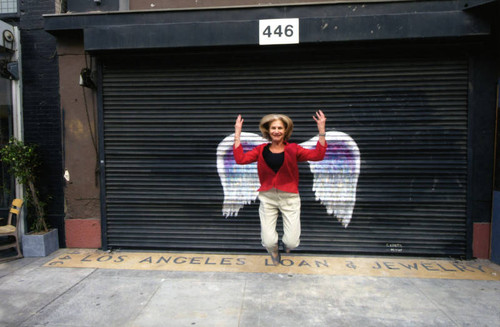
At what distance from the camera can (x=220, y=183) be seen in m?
5.18

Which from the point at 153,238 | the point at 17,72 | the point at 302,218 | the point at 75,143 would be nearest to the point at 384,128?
the point at 302,218

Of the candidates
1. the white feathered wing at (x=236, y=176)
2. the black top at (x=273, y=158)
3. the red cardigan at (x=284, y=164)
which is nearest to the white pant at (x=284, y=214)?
the red cardigan at (x=284, y=164)

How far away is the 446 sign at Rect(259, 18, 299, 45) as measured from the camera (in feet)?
15.2

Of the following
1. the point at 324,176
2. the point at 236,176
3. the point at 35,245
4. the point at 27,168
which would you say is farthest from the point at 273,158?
the point at 35,245

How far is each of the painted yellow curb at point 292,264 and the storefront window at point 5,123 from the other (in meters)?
1.73

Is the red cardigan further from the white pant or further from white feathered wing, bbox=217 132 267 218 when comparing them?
white feathered wing, bbox=217 132 267 218

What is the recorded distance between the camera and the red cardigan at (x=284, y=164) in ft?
11.7

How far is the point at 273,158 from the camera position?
11.9 ft

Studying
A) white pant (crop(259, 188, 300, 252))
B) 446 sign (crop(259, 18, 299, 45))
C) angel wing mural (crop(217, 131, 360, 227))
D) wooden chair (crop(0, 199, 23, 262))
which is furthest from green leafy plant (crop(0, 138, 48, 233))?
446 sign (crop(259, 18, 299, 45))

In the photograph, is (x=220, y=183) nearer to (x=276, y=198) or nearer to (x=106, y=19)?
(x=276, y=198)

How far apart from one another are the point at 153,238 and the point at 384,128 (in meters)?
4.40

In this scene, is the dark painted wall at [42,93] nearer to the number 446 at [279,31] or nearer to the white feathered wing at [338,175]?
the number 446 at [279,31]

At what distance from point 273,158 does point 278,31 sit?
7.41 feet

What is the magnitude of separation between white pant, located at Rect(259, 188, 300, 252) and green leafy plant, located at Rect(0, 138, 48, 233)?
4.06 meters
